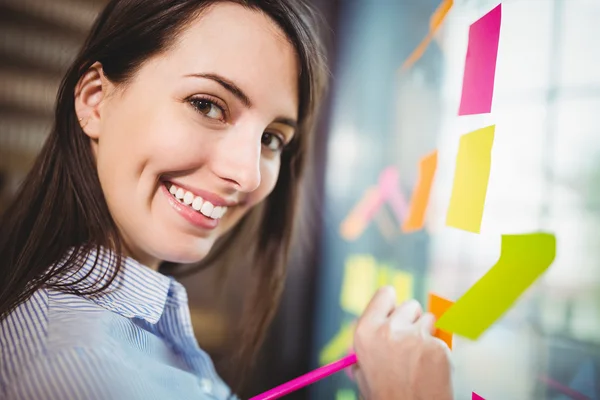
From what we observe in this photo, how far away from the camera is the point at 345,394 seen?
0.85 m

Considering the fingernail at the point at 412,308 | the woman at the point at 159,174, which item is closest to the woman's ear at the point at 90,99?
the woman at the point at 159,174

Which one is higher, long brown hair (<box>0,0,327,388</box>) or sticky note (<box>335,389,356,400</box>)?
long brown hair (<box>0,0,327,388</box>)

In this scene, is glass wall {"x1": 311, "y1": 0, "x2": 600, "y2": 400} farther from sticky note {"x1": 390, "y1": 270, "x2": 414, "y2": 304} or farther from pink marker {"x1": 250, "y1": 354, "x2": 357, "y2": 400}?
pink marker {"x1": 250, "y1": 354, "x2": 357, "y2": 400}

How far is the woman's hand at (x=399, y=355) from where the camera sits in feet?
A: 1.72

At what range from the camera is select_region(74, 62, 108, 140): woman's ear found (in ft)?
2.10

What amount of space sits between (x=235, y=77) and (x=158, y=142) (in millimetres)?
127

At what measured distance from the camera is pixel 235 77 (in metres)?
0.58

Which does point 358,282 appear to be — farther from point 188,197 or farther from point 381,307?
point 188,197

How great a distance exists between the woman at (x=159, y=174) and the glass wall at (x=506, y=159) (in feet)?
0.51

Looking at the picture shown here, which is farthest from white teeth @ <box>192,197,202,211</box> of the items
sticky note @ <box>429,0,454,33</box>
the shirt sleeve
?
sticky note @ <box>429,0,454,33</box>

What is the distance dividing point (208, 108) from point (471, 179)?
1.15 ft

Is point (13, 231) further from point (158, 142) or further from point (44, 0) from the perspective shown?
point (44, 0)

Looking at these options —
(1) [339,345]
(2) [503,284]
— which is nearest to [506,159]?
(2) [503,284]

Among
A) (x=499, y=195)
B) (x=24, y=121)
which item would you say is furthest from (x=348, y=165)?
(x=24, y=121)
